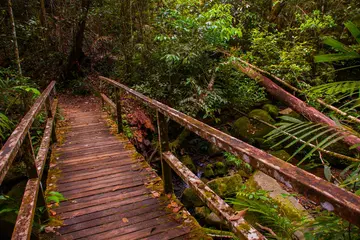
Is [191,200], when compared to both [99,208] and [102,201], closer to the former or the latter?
[102,201]

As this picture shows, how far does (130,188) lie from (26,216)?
1505 millimetres

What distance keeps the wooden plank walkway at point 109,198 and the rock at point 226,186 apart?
1905 millimetres

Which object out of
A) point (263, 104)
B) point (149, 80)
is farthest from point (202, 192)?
point (263, 104)

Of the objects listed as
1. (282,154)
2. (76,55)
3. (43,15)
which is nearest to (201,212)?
(282,154)

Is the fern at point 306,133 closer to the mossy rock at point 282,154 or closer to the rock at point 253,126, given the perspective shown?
the mossy rock at point 282,154

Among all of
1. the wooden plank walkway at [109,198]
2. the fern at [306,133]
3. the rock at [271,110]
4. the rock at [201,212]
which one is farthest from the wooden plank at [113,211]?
the rock at [271,110]

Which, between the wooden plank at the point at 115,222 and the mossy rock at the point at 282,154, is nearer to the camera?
the wooden plank at the point at 115,222

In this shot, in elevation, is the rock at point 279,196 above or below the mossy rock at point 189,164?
above

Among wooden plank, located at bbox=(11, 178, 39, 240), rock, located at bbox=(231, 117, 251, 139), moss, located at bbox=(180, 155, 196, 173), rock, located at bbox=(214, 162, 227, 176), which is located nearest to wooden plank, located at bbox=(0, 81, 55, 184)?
wooden plank, located at bbox=(11, 178, 39, 240)

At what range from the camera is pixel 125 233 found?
2484 mm

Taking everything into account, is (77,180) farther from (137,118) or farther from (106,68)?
(106,68)

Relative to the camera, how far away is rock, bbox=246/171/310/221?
4.20 metres

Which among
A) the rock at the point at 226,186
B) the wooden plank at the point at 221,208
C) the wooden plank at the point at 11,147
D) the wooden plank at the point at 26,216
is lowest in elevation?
the rock at the point at 226,186

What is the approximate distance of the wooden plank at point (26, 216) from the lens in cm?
182
